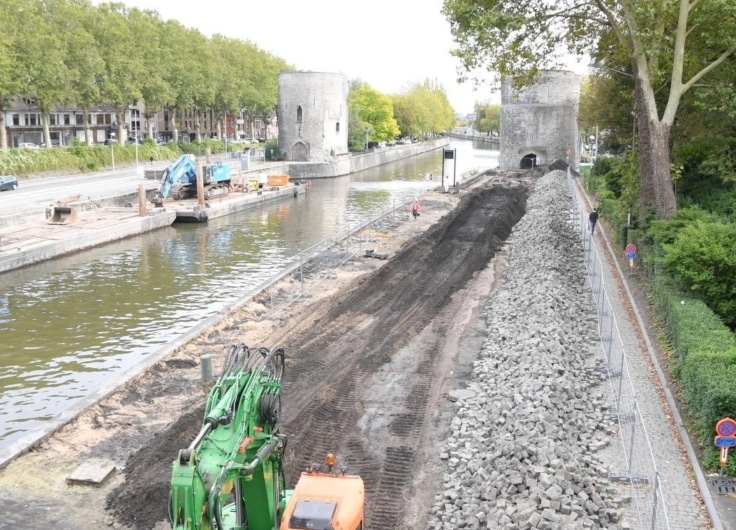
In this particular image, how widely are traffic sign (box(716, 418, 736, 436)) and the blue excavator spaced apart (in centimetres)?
3892

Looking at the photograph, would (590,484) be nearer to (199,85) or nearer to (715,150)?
(715,150)

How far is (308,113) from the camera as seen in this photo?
7694 centimetres

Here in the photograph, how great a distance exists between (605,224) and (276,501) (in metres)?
29.6

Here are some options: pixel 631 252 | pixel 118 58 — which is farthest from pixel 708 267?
pixel 118 58

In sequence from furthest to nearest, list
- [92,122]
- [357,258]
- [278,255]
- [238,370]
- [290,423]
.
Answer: [92,122]
[278,255]
[357,258]
[290,423]
[238,370]

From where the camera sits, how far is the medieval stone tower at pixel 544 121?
74188mm

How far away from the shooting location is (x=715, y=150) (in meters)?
28.0

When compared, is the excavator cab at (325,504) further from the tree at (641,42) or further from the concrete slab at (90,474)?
the tree at (641,42)

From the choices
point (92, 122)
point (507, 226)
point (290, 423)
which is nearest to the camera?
point (290, 423)

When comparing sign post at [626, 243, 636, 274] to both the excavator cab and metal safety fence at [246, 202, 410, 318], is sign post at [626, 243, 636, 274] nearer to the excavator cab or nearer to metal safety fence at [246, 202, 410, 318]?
metal safety fence at [246, 202, 410, 318]

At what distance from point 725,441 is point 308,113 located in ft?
229

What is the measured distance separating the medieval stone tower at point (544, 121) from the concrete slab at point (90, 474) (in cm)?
6702

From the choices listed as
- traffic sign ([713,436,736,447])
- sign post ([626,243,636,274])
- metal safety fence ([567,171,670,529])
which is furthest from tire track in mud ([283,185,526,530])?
sign post ([626,243,636,274])

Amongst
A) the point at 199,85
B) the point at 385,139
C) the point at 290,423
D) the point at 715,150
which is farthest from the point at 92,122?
the point at 290,423
